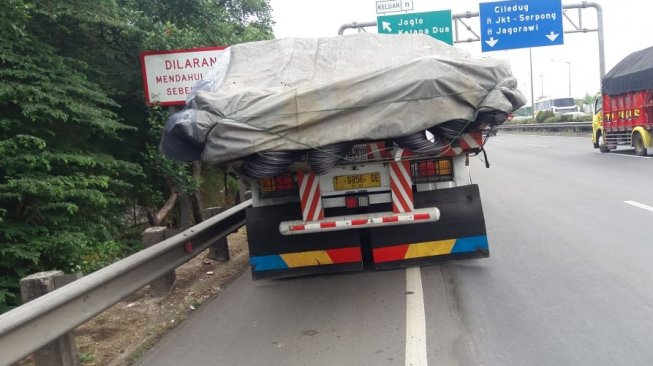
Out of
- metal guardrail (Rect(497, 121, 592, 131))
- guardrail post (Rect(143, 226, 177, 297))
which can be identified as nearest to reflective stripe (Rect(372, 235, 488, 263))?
guardrail post (Rect(143, 226, 177, 297))

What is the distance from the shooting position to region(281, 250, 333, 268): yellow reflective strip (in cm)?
636

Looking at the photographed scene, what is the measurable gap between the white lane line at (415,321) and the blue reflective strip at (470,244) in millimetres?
566

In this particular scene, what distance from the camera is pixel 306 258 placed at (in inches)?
251

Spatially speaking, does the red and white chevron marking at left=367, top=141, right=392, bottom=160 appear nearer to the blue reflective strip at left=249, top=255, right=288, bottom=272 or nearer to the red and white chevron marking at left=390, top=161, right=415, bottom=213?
the red and white chevron marking at left=390, top=161, right=415, bottom=213

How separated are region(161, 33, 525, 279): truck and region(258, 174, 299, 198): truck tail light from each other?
14 millimetres

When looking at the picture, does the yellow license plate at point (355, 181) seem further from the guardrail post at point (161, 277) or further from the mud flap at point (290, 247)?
the guardrail post at point (161, 277)

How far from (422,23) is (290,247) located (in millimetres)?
17169

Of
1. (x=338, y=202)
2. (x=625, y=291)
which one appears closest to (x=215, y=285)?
(x=338, y=202)

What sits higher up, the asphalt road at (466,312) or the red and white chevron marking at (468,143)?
the red and white chevron marking at (468,143)

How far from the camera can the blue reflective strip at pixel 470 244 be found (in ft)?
20.8

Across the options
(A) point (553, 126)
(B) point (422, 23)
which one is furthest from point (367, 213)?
(A) point (553, 126)

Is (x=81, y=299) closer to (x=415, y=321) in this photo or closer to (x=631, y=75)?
(x=415, y=321)

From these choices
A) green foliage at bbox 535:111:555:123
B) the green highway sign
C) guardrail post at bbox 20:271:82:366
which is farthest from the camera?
green foliage at bbox 535:111:555:123

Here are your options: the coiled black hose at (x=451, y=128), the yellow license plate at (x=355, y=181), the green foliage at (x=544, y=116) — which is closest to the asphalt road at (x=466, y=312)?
the yellow license plate at (x=355, y=181)
